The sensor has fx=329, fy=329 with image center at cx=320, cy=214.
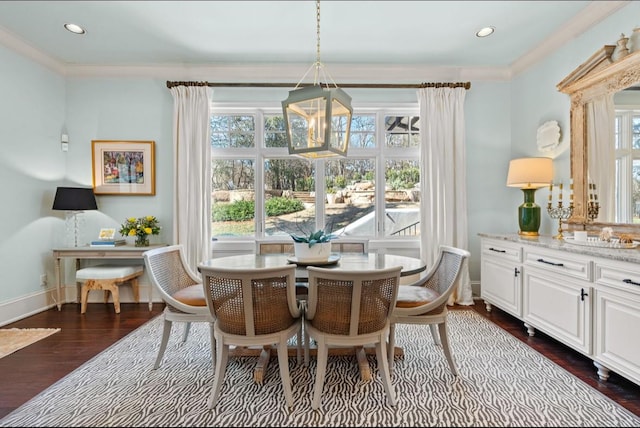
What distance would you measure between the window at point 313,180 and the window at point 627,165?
192 cm

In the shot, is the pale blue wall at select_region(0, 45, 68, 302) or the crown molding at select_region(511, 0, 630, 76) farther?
the pale blue wall at select_region(0, 45, 68, 302)

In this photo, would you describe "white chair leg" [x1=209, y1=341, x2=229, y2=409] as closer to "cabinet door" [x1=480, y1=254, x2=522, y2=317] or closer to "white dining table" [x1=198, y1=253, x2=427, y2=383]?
"white dining table" [x1=198, y1=253, x2=427, y2=383]

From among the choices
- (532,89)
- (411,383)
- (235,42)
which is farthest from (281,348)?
(532,89)

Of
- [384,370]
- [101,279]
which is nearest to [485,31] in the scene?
[384,370]

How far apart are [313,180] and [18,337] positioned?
10.7 ft

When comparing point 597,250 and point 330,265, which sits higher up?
point 597,250

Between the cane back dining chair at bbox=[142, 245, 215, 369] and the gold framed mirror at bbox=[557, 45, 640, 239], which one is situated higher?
the gold framed mirror at bbox=[557, 45, 640, 239]

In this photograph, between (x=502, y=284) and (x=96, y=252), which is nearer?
(x=502, y=284)

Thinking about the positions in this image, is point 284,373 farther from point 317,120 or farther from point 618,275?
point 618,275

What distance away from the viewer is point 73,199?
3635mm

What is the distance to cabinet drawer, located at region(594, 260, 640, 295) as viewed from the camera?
1.89 metres

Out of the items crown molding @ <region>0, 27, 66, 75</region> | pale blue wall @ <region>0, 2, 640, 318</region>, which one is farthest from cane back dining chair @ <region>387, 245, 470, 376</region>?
crown molding @ <region>0, 27, 66, 75</region>

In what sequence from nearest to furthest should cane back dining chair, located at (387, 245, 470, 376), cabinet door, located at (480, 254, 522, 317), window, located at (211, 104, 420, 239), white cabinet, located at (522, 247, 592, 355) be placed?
1. cane back dining chair, located at (387, 245, 470, 376)
2. white cabinet, located at (522, 247, 592, 355)
3. cabinet door, located at (480, 254, 522, 317)
4. window, located at (211, 104, 420, 239)

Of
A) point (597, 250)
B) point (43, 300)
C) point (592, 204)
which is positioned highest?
point (592, 204)
